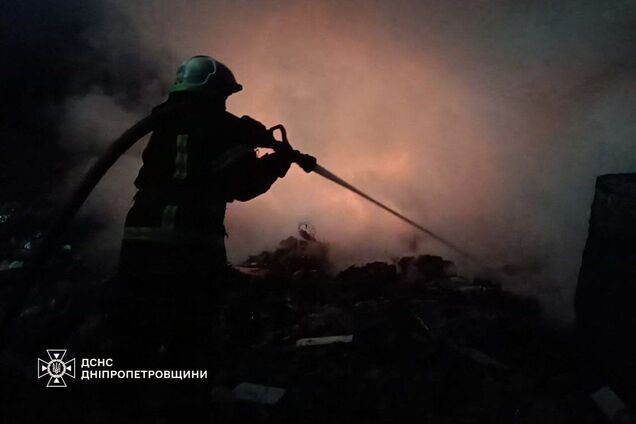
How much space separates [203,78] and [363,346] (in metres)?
2.32

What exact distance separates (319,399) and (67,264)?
3729mm

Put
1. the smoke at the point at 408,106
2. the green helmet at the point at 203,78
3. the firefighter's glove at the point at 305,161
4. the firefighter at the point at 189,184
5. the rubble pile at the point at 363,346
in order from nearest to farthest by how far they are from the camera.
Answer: the firefighter at the point at 189,184
the green helmet at the point at 203,78
the firefighter's glove at the point at 305,161
the rubble pile at the point at 363,346
the smoke at the point at 408,106

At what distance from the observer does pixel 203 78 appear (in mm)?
3086

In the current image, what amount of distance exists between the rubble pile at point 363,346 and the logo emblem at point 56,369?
8cm

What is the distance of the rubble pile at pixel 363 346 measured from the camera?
3.46 meters

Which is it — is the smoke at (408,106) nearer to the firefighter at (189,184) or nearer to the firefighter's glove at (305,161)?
the firefighter's glove at (305,161)

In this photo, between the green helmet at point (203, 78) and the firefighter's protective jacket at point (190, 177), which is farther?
the green helmet at point (203, 78)

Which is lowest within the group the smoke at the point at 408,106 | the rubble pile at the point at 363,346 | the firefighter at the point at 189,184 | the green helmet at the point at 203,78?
the rubble pile at the point at 363,346

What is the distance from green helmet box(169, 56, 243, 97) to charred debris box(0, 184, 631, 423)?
4.06ft

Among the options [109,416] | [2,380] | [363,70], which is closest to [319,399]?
[109,416]

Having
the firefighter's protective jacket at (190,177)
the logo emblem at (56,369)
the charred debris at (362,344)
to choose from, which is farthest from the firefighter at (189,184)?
the logo emblem at (56,369)

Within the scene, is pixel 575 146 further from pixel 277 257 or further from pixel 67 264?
pixel 67 264

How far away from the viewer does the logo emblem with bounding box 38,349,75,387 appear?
3.57m

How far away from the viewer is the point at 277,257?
620cm
